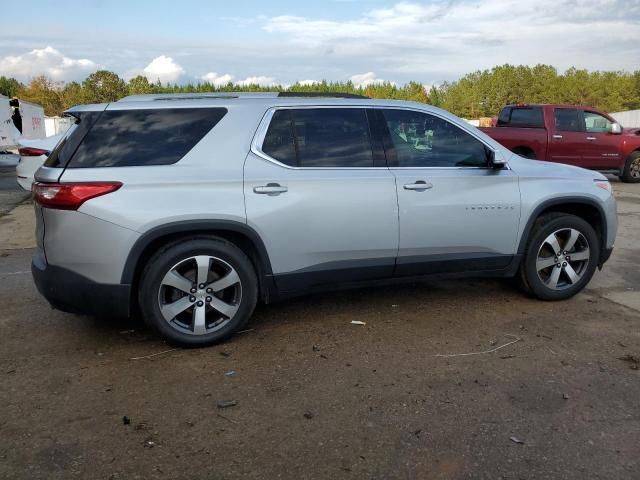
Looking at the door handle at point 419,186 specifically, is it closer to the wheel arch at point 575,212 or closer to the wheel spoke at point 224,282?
the wheel arch at point 575,212

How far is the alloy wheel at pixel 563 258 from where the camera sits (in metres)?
4.93

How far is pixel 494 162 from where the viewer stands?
4.59 meters

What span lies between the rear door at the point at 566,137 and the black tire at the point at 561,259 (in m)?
9.33

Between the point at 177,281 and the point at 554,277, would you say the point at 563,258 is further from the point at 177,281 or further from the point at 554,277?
the point at 177,281

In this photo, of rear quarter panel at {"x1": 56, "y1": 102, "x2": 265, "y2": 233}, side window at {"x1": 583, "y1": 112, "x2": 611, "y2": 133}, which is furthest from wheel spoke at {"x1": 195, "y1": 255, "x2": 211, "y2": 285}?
side window at {"x1": 583, "y1": 112, "x2": 611, "y2": 133}

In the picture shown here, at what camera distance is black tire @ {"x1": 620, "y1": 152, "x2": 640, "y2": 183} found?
15.1m

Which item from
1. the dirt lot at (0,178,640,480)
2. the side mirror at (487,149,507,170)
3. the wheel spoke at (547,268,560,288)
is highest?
the side mirror at (487,149,507,170)

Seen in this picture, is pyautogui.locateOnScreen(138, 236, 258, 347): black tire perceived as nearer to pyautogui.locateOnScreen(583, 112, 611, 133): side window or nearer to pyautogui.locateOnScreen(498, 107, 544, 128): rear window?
pyautogui.locateOnScreen(498, 107, 544, 128): rear window

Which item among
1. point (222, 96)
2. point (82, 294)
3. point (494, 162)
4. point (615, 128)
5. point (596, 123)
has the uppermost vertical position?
point (222, 96)

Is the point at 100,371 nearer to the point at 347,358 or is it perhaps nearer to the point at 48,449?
the point at 48,449

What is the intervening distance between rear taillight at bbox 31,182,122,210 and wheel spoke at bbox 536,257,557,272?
3402mm

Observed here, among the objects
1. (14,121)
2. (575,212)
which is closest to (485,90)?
(14,121)

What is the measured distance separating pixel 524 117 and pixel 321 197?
11287 mm

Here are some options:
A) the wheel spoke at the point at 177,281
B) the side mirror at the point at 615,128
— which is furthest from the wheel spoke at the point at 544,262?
the side mirror at the point at 615,128
